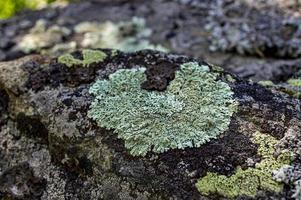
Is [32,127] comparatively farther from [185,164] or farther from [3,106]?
[185,164]

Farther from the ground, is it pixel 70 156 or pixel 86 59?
pixel 86 59

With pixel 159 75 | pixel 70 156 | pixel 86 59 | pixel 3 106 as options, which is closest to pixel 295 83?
pixel 159 75

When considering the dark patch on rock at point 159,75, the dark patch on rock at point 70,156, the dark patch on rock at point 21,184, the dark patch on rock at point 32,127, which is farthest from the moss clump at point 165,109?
the dark patch on rock at point 21,184

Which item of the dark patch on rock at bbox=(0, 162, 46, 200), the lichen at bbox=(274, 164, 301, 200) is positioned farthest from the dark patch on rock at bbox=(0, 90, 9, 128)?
the lichen at bbox=(274, 164, 301, 200)

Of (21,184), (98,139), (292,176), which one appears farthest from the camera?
(21,184)

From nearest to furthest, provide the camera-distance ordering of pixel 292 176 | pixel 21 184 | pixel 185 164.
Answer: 1. pixel 292 176
2. pixel 185 164
3. pixel 21 184

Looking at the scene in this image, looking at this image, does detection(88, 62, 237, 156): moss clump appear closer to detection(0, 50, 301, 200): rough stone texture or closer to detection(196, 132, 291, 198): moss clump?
detection(0, 50, 301, 200): rough stone texture

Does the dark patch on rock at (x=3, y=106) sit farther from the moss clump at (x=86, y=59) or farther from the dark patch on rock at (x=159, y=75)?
the dark patch on rock at (x=159, y=75)

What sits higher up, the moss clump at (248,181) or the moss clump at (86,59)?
the moss clump at (86,59)
